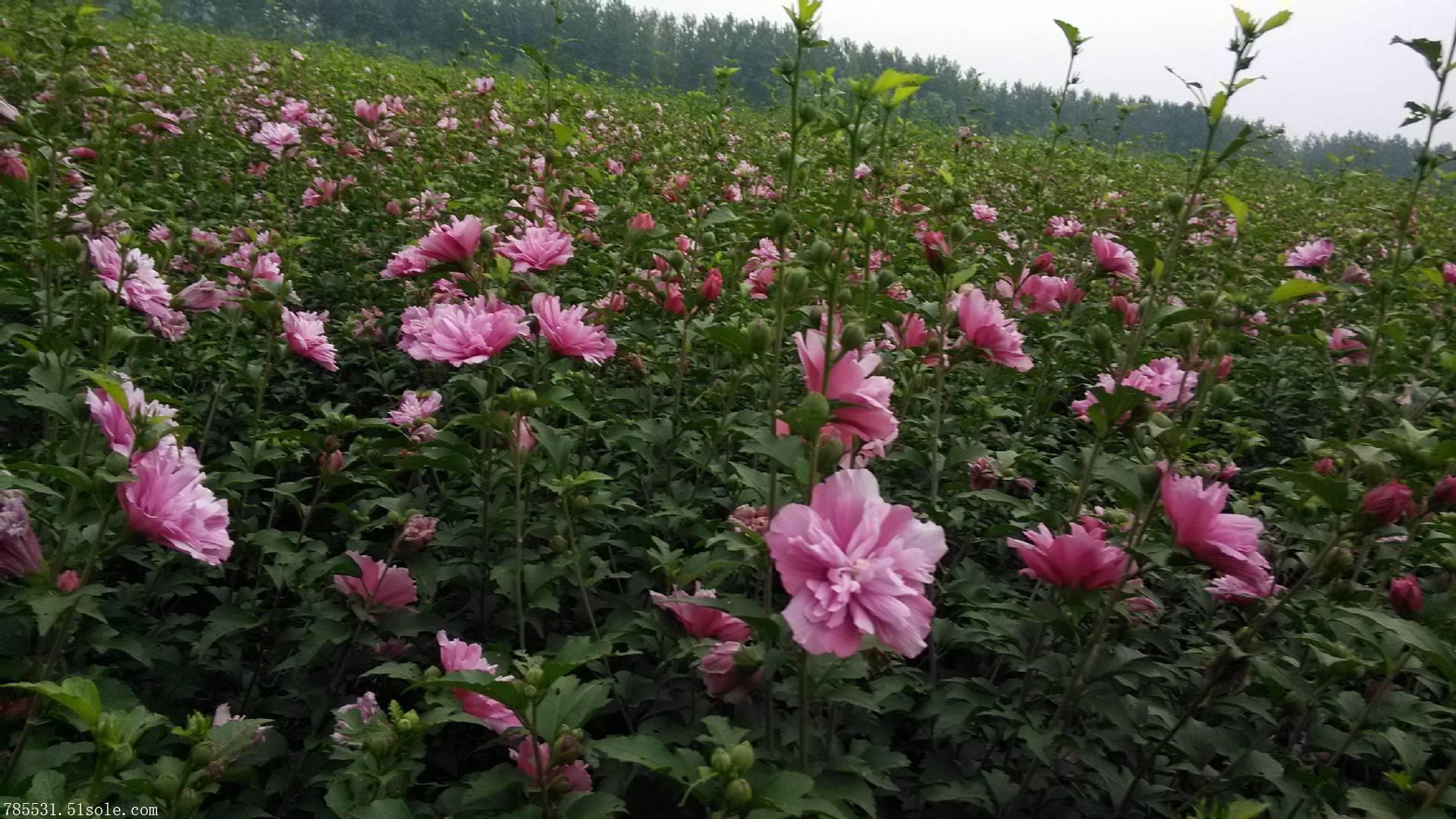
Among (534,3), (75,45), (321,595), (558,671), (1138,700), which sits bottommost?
(321,595)

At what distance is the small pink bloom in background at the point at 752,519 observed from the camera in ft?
4.17

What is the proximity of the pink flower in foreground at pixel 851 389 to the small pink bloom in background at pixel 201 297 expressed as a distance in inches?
64.5

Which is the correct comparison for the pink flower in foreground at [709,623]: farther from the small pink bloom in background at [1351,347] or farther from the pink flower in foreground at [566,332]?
the small pink bloom in background at [1351,347]

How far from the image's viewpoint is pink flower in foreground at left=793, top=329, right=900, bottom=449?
1130mm

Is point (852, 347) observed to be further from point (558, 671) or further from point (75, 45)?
point (75, 45)

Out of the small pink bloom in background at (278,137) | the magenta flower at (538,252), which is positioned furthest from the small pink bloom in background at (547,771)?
the small pink bloom in background at (278,137)

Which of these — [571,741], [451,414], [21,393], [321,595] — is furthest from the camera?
[451,414]

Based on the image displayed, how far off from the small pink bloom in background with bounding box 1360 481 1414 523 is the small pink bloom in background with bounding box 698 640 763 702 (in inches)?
42.2

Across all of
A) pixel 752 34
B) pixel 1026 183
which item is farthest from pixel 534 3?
pixel 1026 183

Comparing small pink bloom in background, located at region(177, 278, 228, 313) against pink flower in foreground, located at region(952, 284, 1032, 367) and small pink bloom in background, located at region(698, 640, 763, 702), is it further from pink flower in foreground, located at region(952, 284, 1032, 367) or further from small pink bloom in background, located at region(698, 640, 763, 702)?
pink flower in foreground, located at region(952, 284, 1032, 367)

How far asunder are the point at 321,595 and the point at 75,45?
1.61 meters

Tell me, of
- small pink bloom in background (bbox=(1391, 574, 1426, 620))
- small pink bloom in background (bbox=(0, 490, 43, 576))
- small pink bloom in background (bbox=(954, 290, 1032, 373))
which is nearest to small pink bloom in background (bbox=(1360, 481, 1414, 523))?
small pink bloom in background (bbox=(1391, 574, 1426, 620))

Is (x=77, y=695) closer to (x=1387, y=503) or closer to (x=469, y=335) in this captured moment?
(x=469, y=335)

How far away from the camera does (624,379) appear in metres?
2.79
